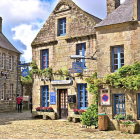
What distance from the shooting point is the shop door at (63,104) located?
14878mm

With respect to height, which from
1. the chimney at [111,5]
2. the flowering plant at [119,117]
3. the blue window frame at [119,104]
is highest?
the chimney at [111,5]

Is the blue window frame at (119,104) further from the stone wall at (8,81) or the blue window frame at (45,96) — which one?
the stone wall at (8,81)

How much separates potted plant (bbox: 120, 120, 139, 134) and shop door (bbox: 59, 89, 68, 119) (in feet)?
16.8

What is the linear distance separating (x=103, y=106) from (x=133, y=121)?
168cm

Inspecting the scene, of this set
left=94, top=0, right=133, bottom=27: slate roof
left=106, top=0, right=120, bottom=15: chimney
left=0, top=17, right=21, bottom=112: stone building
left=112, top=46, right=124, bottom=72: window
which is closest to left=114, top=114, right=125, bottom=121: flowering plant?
left=112, top=46, right=124, bottom=72: window

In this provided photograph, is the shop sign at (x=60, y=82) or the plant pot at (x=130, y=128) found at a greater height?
the shop sign at (x=60, y=82)

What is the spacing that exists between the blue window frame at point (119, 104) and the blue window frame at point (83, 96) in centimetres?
287

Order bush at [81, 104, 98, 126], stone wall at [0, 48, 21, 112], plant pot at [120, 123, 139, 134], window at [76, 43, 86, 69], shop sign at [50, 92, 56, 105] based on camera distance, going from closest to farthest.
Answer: plant pot at [120, 123, 139, 134] < bush at [81, 104, 98, 126] < window at [76, 43, 86, 69] < shop sign at [50, 92, 56, 105] < stone wall at [0, 48, 21, 112]

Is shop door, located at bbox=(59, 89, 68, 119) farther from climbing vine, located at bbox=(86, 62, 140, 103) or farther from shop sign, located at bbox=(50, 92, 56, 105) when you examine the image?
climbing vine, located at bbox=(86, 62, 140, 103)

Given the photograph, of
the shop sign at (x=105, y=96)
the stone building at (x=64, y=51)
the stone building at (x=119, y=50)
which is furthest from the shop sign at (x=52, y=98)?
the shop sign at (x=105, y=96)

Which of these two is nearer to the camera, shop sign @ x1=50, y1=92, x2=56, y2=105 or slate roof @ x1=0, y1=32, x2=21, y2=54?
shop sign @ x1=50, y1=92, x2=56, y2=105

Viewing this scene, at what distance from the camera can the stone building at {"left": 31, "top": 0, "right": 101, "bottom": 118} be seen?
14.0 meters

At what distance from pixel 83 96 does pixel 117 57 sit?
→ 370 cm

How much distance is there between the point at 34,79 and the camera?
16.3 m
